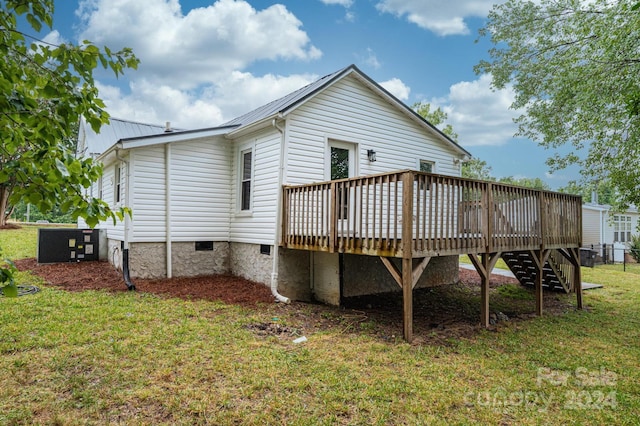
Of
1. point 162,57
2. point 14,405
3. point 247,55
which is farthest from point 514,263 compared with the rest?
point 162,57

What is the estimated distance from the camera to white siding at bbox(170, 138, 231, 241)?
8914mm

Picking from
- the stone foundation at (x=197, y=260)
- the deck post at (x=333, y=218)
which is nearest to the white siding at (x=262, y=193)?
the stone foundation at (x=197, y=260)

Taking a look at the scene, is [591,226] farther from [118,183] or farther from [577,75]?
[118,183]

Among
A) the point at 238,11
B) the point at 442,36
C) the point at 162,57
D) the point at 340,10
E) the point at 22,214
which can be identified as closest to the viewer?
the point at 238,11

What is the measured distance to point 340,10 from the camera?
13.5 m

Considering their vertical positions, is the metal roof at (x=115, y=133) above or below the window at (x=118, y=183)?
above

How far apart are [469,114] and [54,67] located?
50.4 meters

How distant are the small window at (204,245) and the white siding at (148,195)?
845 mm

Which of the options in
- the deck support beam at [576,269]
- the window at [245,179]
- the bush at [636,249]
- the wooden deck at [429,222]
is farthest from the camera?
the bush at [636,249]

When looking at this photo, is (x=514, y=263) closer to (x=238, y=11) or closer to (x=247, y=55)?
(x=238, y=11)

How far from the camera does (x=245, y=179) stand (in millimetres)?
9234

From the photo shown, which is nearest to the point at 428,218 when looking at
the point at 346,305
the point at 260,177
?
the point at 346,305

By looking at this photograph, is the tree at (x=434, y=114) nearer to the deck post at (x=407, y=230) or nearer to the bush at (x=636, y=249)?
the bush at (x=636, y=249)

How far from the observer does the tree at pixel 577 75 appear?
8.59m
